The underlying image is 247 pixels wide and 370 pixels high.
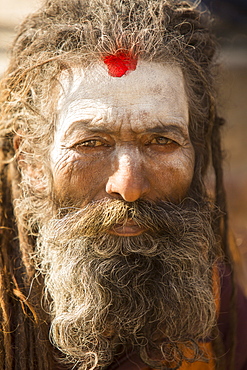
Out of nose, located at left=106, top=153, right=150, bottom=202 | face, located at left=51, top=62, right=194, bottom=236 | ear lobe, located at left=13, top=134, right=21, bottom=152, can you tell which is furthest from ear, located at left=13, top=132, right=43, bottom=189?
nose, located at left=106, top=153, right=150, bottom=202

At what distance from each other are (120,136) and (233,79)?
1515 millimetres

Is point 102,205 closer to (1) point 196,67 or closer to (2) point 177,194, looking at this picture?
(2) point 177,194

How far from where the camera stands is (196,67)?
207cm

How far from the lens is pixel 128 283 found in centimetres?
184

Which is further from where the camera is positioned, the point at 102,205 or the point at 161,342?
the point at 161,342

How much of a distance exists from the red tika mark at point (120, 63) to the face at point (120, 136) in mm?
26

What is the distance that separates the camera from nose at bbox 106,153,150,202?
5.80ft

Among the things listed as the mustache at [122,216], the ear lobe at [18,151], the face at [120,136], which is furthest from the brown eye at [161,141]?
the ear lobe at [18,151]

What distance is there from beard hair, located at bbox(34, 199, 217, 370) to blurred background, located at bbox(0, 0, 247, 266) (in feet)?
3.02

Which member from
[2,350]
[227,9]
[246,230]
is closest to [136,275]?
[2,350]

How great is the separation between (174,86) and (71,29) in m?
0.52

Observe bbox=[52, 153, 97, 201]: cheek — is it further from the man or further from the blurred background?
the blurred background

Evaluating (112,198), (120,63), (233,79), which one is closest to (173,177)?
(112,198)

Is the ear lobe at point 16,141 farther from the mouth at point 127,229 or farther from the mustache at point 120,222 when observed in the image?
the mouth at point 127,229
